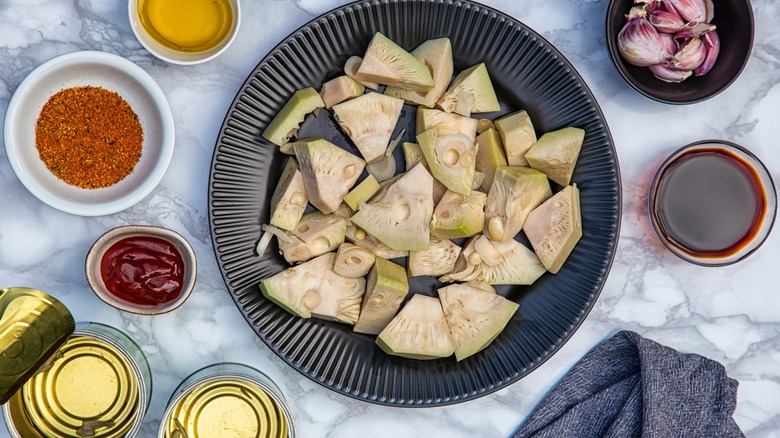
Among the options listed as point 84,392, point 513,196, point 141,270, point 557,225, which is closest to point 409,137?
point 513,196

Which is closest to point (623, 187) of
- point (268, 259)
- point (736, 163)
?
point (736, 163)

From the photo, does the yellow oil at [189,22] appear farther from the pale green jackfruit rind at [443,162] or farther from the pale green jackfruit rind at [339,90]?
the pale green jackfruit rind at [443,162]

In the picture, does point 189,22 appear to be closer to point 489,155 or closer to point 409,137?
point 409,137

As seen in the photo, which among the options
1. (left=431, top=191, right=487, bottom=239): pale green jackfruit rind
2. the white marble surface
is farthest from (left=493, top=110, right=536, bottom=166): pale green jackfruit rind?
the white marble surface

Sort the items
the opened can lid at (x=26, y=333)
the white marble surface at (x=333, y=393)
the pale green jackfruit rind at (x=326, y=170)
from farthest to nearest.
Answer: the white marble surface at (x=333, y=393) → the pale green jackfruit rind at (x=326, y=170) → the opened can lid at (x=26, y=333)

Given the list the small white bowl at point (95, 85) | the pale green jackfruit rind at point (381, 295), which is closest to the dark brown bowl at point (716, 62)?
the pale green jackfruit rind at point (381, 295)

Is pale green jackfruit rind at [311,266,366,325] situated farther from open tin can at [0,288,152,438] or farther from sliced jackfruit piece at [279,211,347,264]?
open tin can at [0,288,152,438]
